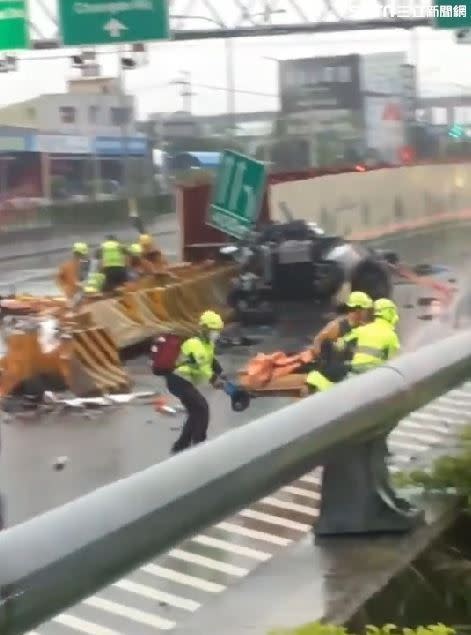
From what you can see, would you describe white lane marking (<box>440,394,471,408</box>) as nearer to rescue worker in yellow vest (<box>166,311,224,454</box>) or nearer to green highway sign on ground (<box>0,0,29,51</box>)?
rescue worker in yellow vest (<box>166,311,224,454</box>)

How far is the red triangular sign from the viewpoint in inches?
832

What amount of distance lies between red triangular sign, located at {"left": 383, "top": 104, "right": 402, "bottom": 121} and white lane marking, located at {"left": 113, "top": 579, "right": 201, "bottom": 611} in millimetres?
17883

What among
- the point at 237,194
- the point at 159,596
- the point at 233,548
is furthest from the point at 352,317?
the point at 237,194

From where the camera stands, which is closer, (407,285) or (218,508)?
(218,508)

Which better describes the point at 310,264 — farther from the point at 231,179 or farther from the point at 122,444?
the point at 122,444

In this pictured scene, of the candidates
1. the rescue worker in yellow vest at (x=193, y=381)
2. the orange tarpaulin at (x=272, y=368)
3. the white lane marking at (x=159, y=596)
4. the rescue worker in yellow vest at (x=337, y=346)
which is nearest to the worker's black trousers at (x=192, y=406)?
the rescue worker in yellow vest at (x=193, y=381)

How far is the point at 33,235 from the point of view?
31953 millimetres

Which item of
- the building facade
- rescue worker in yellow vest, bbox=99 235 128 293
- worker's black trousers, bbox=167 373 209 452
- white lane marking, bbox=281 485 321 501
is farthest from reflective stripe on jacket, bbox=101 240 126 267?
white lane marking, bbox=281 485 321 501

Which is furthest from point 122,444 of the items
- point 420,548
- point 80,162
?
point 80,162

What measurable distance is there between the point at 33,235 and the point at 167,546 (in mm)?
29815

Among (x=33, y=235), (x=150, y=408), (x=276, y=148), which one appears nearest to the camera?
(x=150, y=408)

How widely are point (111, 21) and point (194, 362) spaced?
7.28 m

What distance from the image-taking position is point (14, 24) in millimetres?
16906

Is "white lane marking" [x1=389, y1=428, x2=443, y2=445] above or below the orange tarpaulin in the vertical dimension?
above
